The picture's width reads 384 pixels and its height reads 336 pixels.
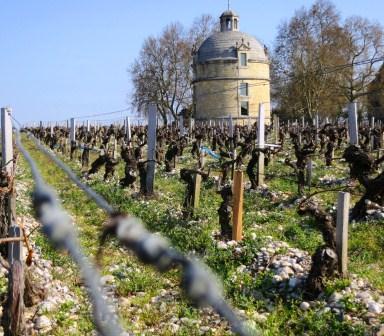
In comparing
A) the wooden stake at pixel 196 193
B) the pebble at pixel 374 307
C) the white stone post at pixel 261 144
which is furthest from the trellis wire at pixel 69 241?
the white stone post at pixel 261 144

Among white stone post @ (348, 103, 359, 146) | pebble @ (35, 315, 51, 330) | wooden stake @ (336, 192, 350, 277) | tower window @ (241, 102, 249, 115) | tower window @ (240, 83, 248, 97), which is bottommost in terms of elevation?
pebble @ (35, 315, 51, 330)

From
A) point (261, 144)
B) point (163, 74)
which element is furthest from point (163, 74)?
point (261, 144)

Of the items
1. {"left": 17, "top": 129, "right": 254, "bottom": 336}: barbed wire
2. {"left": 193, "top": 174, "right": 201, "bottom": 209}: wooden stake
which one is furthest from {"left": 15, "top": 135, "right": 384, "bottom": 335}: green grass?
{"left": 17, "top": 129, "right": 254, "bottom": 336}: barbed wire

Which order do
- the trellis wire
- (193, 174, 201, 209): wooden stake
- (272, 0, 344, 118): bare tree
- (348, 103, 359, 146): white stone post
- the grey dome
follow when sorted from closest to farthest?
the trellis wire < (193, 174, 201, 209): wooden stake < (348, 103, 359, 146): white stone post < (272, 0, 344, 118): bare tree < the grey dome

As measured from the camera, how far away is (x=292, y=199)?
1042 centimetres

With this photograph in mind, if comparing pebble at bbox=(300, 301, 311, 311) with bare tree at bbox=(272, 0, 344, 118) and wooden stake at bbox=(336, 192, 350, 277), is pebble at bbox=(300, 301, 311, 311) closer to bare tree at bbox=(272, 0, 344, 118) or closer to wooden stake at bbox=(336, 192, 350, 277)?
wooden stake at bbox=(336, 192, 350, 277)

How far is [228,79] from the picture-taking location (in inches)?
2061

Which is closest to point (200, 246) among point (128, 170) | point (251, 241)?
point (251, 241)

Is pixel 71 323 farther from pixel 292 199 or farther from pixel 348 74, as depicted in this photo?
Result: pixel 348 74

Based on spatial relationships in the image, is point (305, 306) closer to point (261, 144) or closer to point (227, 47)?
point (261, 144)

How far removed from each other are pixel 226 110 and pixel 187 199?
141 feet

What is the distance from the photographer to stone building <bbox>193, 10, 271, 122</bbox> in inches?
2040

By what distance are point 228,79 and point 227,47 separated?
3.43 metres

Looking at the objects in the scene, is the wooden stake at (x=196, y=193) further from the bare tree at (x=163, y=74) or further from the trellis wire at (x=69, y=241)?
the bare tree at (x=163, y=74)
